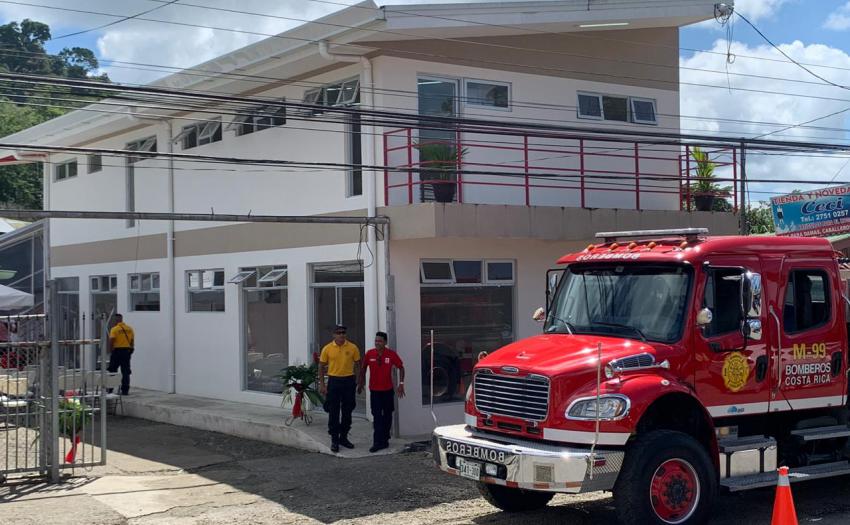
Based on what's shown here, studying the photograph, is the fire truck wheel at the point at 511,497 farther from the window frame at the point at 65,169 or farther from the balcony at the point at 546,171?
the window frame at the point at 65,169

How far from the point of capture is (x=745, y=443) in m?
9.30

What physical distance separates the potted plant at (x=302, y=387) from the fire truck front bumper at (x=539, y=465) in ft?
19.9

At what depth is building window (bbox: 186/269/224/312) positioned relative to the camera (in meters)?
18.9

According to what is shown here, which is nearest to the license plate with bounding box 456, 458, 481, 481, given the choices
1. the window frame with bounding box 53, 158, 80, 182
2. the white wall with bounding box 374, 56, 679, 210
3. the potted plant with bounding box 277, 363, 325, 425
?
the potted plant with bounding box 277, 363, 325, 425

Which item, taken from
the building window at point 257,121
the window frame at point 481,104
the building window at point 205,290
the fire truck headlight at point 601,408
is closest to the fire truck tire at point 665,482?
the fire truck headlight at point 601,408

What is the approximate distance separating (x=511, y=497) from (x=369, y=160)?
→ 6.95 m

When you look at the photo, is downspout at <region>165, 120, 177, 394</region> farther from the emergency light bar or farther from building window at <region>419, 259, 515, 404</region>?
the emergency light bar

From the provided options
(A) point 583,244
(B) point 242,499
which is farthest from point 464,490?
(A) point 583,244

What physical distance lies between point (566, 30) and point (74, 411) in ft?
33.5

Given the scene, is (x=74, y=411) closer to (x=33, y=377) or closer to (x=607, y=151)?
(x=33, y=377)

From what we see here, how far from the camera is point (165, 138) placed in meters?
20.7

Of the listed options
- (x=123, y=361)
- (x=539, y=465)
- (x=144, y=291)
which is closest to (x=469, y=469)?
(x=539, y=465)

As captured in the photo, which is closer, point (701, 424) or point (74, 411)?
point (701, 424)

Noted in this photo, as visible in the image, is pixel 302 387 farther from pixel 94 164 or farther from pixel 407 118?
pixel 94 164
